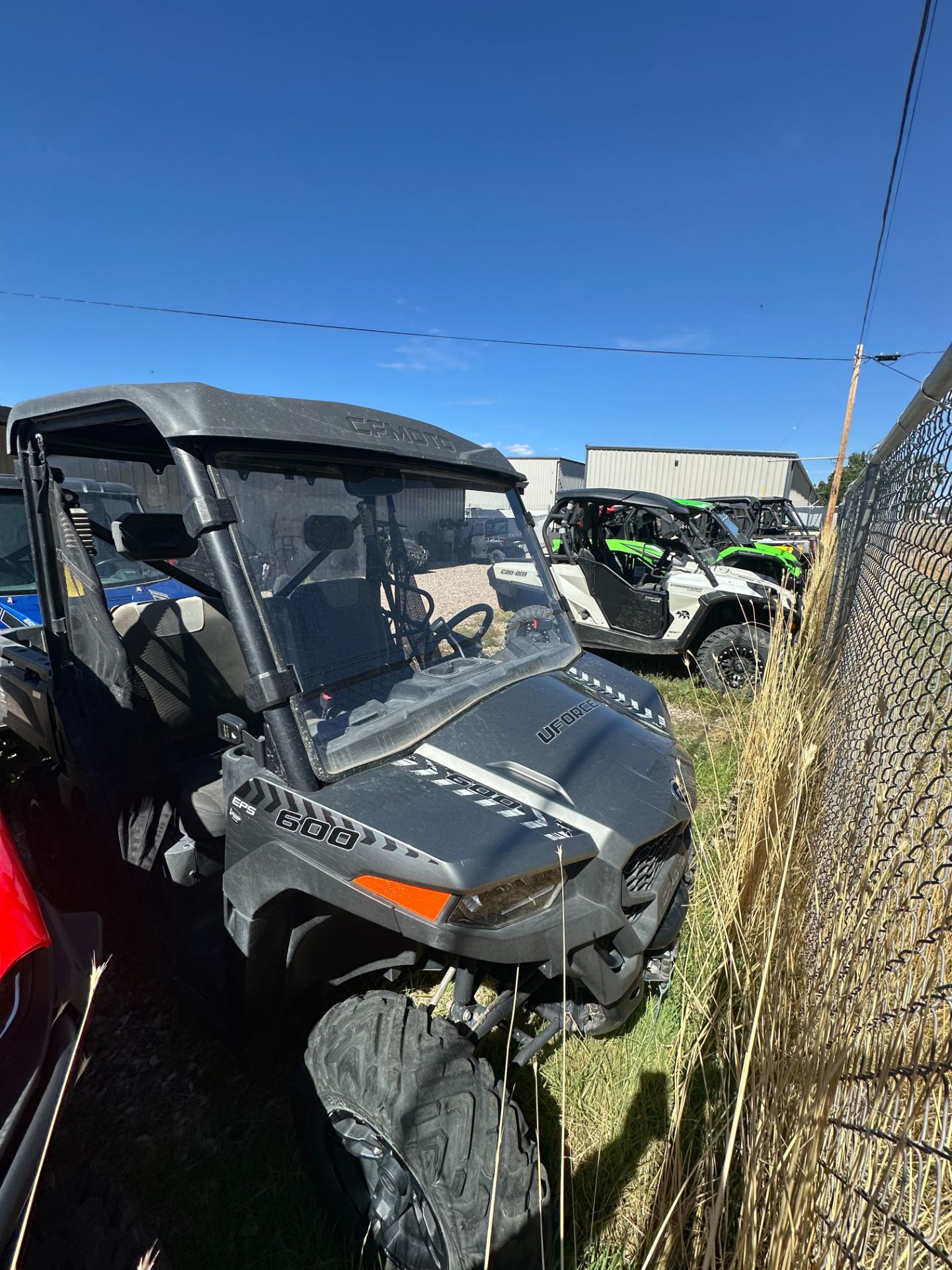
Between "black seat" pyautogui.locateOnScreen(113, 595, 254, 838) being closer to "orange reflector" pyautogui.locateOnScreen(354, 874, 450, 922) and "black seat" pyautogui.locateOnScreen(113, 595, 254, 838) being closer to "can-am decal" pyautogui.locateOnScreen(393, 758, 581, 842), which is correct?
"can-am decal" pyautogui.locateOnScreen(393, 758, 581, 842)

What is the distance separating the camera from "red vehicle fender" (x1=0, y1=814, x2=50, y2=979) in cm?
113

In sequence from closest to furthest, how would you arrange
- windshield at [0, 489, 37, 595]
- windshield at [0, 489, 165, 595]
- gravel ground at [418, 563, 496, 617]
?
1. gravel ground at [418, 563, 496, 617]
2. windshield at [0, 489, 165, 595]
3. windshield at [0, 489, 37, 595]

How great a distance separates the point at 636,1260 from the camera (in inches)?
58.3

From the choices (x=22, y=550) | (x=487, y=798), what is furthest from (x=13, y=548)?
(x=487, y=798)

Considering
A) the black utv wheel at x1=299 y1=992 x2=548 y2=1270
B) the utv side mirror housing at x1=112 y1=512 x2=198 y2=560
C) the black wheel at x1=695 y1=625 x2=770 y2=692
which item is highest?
the utv side mirror housing at x1=112 y1=512 x2=198 y2=560

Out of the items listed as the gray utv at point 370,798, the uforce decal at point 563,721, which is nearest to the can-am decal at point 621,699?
the gray utv at point 370,798

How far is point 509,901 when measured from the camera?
4.92 feet

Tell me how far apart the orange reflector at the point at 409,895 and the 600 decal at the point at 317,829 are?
0.09 metres

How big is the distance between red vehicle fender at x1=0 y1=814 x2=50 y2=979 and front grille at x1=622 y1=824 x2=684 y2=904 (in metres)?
1.26

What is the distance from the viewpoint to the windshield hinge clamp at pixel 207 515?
1.56 metres

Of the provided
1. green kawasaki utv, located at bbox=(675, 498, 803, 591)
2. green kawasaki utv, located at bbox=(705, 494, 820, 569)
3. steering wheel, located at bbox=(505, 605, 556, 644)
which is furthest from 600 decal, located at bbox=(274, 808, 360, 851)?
green kawasaki utv, located at bbox=(705, 494, 820, 569)

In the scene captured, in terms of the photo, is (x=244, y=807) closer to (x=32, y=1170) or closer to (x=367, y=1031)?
(x=367, y=1031)

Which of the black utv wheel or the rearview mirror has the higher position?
the rearview mirror

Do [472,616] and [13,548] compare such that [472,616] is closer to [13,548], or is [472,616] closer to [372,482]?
[372,482]
